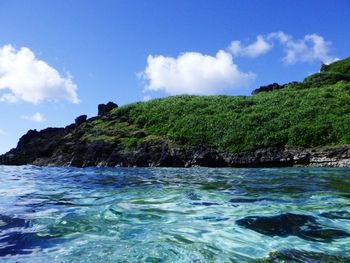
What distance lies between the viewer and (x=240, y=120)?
3991cm

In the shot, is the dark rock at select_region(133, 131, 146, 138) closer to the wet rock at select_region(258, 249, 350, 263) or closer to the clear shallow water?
the clear shallow water

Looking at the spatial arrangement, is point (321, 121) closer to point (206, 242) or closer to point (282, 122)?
point (282, 122)

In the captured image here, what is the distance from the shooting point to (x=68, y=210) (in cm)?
865

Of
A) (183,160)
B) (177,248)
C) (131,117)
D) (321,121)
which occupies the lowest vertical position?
(177,248)

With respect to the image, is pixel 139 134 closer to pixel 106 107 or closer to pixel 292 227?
pixel 106 107

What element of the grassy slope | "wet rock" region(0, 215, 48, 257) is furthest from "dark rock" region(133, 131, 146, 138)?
"wet rock" region(0, 215, 48, 257)

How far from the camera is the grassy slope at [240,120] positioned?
34375mm

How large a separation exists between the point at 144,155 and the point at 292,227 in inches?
1260

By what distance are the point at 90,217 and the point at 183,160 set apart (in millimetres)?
28737

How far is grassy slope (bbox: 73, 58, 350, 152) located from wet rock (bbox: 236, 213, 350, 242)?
26613mm

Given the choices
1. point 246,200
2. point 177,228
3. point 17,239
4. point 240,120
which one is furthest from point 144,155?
point 17,239

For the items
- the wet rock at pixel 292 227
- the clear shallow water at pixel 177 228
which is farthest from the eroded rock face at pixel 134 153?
the wet rock at pixel 292 227

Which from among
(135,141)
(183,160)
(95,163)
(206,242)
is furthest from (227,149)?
(206,242)

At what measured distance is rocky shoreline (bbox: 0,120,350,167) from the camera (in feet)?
100
